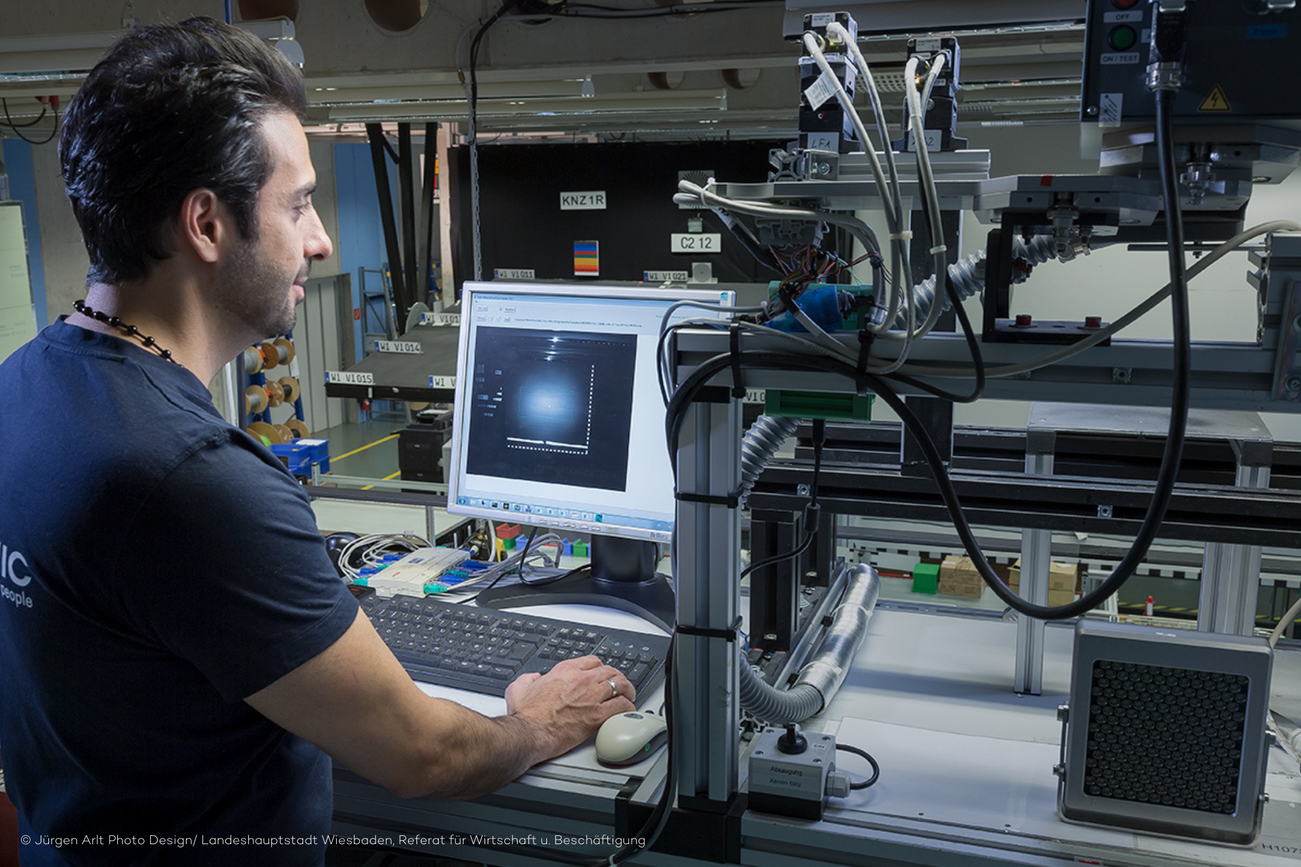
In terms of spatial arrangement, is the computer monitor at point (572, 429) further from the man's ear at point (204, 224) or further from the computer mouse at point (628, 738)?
the man's ear at point (204, 224)

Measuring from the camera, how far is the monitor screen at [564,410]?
4.51 feet

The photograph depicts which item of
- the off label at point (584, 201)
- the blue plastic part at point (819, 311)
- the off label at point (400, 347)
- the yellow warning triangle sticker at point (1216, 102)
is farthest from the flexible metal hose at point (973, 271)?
the off label at point (584, 201)

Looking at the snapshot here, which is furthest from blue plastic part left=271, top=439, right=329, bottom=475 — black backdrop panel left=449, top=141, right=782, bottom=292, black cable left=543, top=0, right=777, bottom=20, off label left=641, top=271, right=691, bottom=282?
black cable left=543, top=0, right=777, bottom=20

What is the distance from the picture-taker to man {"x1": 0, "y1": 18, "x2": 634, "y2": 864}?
800 millimetres

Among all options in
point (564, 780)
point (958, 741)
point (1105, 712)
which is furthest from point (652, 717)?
point (1105, 712)

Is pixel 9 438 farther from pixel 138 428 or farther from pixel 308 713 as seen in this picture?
pixel 308 713

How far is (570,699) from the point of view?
1.11 meters

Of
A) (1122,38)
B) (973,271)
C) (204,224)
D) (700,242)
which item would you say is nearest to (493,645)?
(204,224)

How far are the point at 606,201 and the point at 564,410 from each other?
6.50 feet

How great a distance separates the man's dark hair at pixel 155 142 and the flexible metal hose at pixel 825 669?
695 millimetres

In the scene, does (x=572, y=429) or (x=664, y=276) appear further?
A: (x=664, y=276)

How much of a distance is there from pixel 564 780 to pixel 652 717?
0.40 ft

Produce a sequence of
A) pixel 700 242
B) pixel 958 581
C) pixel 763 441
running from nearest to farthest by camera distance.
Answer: pixel 763 441 → pixel 700 242 → pixel 958 581

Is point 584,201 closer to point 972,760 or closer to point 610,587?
point 610,587
